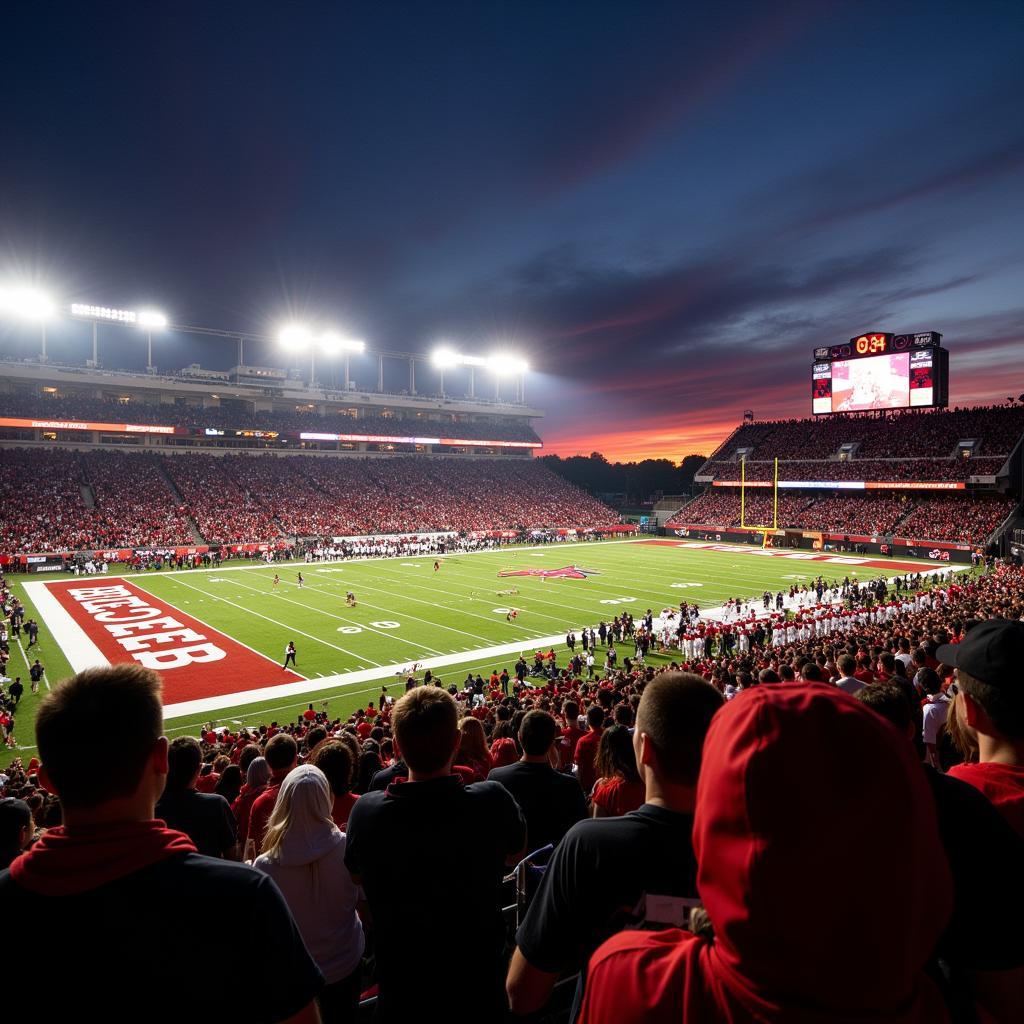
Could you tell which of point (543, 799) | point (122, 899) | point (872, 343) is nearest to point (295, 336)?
point (872, 343)

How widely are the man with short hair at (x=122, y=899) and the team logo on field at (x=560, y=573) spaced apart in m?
37.4

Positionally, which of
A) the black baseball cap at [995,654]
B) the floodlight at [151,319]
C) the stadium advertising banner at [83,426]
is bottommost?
the black baseball cap at [995,654]

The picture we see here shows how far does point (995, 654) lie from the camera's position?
2752mm

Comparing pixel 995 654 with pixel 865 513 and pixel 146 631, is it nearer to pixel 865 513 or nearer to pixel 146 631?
pixel 146 631

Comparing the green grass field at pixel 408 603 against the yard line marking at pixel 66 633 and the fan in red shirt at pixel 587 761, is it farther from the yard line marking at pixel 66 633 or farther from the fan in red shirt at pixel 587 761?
the fan in red shirt at pixel 587 761

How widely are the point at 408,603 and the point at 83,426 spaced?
39.8m

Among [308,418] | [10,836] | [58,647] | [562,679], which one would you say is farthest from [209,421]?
[10,836]

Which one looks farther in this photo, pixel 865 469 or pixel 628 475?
pixel 628 475

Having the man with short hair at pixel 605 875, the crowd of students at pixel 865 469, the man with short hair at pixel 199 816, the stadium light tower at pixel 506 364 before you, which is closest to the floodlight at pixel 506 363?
the stadium light tower at pixel 506 364

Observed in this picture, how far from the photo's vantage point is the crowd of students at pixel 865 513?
5022 cm

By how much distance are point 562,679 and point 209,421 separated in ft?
178

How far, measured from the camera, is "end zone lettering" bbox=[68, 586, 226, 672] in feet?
71.5

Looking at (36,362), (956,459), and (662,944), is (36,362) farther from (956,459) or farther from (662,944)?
(956,459)

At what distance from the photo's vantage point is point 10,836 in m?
3.75
